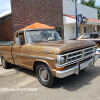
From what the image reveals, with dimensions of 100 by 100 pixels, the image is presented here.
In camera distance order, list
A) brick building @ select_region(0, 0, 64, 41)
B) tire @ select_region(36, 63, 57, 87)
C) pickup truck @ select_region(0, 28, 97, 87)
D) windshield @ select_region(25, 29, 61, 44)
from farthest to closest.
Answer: brick building @ select_region(0, 0, 64, 41), windshield @ select_region(25, 29, 61, 44), tire @ select_region(36, 63, 57, 87), pickup truck @ select_region(0, 28, 97, 87)

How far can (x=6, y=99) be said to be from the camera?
3.25m

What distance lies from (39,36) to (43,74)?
1.56 m

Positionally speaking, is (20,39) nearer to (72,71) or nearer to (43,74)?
(43,74)

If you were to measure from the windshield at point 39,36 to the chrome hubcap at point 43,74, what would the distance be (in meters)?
1.15

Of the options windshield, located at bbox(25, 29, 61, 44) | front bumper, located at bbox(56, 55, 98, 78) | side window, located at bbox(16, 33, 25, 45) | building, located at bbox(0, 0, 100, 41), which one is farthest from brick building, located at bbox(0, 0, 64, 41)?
front bumper, located at bbox(56, 55, 98, 78)

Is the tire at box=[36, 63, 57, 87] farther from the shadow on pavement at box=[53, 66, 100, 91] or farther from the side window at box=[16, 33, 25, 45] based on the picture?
the side window at box=[16, 33, 25, 45]

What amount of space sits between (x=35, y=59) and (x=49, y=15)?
40.5 ft

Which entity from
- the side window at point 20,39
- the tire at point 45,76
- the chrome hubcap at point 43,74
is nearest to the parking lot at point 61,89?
the tire at point 45,76

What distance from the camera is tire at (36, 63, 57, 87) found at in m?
3.54

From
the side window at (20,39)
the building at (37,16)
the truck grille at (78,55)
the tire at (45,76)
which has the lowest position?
the tire at (45,76)

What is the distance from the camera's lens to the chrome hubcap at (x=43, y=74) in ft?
12.1

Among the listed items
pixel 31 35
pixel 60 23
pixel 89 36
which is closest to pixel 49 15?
pixel 60 23

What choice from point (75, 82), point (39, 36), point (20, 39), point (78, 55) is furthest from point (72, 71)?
point (20, 39)

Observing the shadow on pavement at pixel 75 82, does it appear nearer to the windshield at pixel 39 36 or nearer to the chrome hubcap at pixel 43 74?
the chrome hubcap at pixel 43 74
